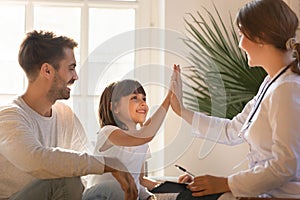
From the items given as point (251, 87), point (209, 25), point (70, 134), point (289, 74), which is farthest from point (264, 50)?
point (209, 25)

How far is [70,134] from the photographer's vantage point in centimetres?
201

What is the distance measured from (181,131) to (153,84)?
11.3 inches

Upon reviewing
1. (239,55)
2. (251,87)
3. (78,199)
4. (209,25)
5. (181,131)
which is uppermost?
(209,25)

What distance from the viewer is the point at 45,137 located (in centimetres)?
189

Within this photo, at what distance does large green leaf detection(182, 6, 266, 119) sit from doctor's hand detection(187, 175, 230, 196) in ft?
2.53

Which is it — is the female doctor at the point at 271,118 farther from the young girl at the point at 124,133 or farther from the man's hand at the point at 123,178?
the young girl at the point at 124,133

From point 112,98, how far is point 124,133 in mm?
184

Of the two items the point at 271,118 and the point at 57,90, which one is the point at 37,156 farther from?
the point at 271,118

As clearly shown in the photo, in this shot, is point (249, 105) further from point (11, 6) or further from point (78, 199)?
point (11, 6)

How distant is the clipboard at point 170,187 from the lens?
1.68 meters

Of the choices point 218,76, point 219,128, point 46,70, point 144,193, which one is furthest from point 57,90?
point 218,76

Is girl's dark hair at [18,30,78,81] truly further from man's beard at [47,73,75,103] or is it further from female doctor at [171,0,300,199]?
female doctor at [171,0,300,199]

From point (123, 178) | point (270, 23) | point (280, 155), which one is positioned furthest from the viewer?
point (123, 178)

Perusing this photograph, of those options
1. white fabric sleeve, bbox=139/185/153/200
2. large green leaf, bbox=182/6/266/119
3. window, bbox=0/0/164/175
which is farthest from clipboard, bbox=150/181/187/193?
window, bbox=0/0/164/175
